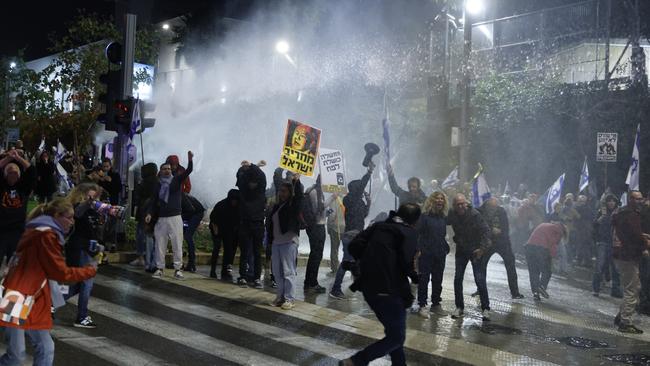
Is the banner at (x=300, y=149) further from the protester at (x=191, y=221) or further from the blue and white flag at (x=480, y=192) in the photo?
the blue and white flag at (x=480, y=192)

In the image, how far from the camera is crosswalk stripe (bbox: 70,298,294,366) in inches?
280

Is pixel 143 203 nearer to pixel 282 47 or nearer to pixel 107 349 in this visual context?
pixel 107 349

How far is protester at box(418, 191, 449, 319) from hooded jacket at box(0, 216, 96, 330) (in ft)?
19.4

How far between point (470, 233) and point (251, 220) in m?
3.17

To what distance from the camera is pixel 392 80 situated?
129 ft

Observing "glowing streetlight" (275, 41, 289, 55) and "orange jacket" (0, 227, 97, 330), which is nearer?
"orange jacket" (0, 227, 97, 330)

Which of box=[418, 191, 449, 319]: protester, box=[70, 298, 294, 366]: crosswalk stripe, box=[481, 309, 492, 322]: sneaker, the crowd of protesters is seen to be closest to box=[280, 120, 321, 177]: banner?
the crowd of protesters

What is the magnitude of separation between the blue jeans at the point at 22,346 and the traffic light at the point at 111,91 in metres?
9.25

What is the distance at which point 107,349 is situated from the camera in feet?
23.3

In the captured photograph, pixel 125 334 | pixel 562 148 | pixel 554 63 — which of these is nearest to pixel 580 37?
pixel 554 63

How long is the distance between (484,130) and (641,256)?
74.2 ft

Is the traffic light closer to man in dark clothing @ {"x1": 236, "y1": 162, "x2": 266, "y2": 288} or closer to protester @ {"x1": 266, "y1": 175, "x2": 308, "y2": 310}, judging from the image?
man in dark clothing @ {"x1": 236, "y1": 162, "x2": 266, "y2": 288}

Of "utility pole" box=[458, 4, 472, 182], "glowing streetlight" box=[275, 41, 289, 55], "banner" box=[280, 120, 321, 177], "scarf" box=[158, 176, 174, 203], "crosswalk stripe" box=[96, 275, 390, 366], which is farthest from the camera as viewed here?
"glowing streetlight" box=[275, 41, 289, 55]

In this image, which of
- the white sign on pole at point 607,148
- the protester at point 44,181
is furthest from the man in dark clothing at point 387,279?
the white sign on pole at point 607,148
